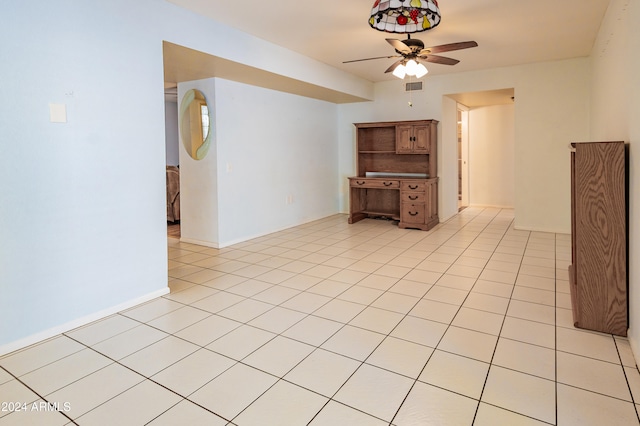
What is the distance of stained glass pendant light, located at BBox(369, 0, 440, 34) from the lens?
2.58 metres

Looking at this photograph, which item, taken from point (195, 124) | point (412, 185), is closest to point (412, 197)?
point (412, 185)

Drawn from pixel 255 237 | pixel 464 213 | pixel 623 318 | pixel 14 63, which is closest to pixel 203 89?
pixel 255 237

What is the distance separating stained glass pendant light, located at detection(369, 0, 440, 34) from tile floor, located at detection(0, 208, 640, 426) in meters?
2.15

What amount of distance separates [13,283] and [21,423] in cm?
99

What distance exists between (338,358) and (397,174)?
16.1 ft

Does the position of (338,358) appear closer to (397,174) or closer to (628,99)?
(628,99)

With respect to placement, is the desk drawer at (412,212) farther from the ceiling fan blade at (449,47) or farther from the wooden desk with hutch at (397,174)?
the ceiling fan blade at (449,47)

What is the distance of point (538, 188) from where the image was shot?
18.5 feet

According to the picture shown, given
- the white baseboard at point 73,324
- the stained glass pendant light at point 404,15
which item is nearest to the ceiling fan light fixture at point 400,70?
the stained glass pendant light at point 404,15

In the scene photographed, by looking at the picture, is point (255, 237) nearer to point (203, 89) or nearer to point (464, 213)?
point (203, 89)

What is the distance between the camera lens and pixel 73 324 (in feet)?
8.63

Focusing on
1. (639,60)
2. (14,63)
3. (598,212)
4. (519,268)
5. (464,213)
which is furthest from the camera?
(464,213)

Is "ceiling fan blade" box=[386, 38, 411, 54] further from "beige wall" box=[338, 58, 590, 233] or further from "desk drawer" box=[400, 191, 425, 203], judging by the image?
"beige wall" box=[338, 58, 590, 233]

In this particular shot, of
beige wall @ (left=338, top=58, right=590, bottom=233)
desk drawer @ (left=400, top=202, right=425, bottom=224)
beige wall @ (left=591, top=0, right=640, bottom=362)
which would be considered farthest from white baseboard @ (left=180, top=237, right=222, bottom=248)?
beige wall @ (left=591, top=0, right=640, bottom=362)
